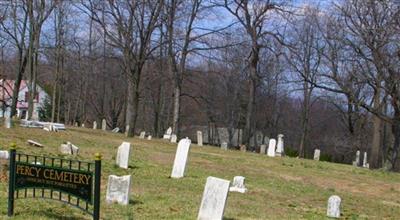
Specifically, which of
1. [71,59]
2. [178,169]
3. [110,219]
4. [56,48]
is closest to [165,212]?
[110,219]

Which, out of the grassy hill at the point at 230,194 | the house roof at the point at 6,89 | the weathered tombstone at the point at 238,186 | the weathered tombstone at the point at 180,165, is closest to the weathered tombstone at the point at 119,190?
the grassy hill at the point at 230,194

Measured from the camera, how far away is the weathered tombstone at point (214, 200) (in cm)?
898

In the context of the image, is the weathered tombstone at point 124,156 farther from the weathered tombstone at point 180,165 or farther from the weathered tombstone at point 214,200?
the weathered tombstone at point 214,200

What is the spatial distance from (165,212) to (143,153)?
10.9 metres

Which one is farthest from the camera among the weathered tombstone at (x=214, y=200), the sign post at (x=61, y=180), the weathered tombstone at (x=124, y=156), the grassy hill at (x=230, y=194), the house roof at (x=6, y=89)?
the house roof at (x=6, y=89)

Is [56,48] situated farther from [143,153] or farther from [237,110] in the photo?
[143,153]

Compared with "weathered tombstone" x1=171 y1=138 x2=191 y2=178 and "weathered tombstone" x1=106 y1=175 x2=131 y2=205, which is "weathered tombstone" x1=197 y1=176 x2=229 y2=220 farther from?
"weathered tombstone" x1=171 y1=138 x2=191 y2=178

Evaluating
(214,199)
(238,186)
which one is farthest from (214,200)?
(238,186)

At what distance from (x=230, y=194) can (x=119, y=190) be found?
329cm

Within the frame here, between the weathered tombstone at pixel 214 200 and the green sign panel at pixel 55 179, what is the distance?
2.01 m

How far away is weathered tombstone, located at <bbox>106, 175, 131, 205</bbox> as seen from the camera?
32.0 feet

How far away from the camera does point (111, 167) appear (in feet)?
47.5

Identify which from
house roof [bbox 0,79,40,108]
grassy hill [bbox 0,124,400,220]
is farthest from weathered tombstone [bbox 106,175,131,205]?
house roof [bbox 0,79,40,108]

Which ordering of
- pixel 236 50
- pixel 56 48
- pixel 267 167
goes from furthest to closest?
pixel 56 48
pixel 236 50
pixel 267 167
